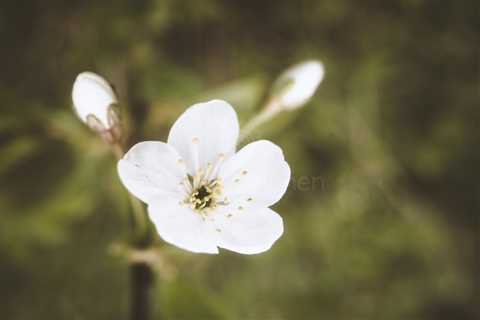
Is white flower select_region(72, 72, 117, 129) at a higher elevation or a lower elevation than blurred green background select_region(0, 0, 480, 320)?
lower

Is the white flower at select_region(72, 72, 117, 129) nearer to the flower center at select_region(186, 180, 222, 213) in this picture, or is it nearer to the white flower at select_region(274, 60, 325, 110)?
the flower center at select_region(186, 180, 222, 213)

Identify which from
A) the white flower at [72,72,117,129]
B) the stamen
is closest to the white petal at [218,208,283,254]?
the stamen

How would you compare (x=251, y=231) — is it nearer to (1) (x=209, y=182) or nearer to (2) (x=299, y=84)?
(1) (x=209, y=182)

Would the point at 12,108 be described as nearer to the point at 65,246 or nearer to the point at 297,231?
the point at 65,246

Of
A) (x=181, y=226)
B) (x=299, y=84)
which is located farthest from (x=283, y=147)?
(x=181, y=226)

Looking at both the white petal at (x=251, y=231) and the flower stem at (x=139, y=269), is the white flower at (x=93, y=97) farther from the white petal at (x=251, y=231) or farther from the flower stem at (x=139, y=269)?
the white petal at (x=251, y=231)

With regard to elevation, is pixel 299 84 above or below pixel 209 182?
above
